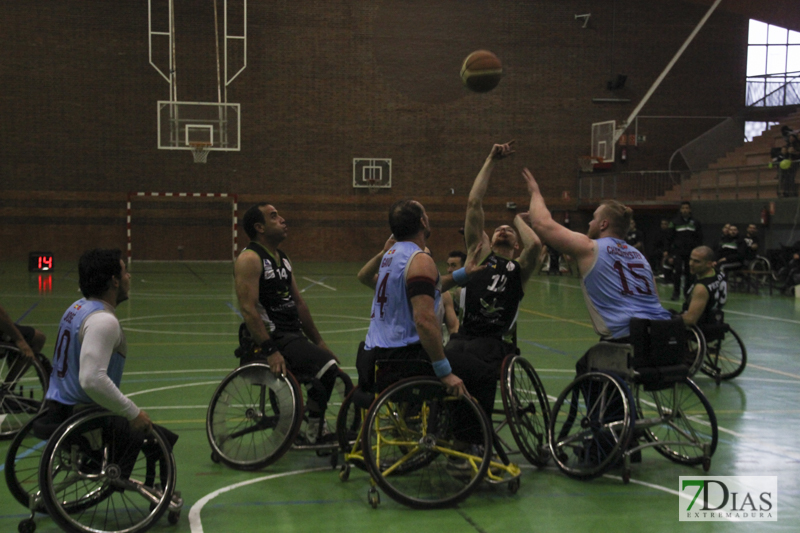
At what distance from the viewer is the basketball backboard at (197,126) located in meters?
21.5

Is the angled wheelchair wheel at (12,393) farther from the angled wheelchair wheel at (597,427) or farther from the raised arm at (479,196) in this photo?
the angled wheelchair wheel at (597,427)

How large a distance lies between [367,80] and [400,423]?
22.6 meters

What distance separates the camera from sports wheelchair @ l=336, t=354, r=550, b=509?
14.3 feet

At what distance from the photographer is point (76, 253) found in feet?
82.5

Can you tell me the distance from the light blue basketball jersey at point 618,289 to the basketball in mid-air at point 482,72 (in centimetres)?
349

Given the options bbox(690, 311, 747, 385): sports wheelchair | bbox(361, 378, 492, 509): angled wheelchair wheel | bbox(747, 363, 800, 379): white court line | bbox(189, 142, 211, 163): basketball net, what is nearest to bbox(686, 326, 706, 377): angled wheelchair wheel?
bbox(690, 311, 747, 385): sports wheelchair

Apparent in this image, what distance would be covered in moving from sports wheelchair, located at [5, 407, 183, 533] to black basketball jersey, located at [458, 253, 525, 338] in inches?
91.6

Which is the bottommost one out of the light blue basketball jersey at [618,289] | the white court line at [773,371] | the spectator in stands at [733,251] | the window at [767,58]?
the white court line at [773,371]

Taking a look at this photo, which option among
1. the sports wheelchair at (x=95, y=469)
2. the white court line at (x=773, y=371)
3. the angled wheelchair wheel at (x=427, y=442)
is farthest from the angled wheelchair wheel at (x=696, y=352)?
the sports wheelchair at (x=95, y=469)

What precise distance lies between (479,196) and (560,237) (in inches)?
24.2

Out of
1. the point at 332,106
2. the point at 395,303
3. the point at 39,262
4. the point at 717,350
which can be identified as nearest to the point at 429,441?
the point at 395,303

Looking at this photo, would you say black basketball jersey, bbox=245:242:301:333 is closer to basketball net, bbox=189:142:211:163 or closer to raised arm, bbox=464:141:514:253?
raised arm, bbox=464:141:514:253

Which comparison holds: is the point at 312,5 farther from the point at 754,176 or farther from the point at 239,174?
the point at 754,176

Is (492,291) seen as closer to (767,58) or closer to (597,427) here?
(597,427)
